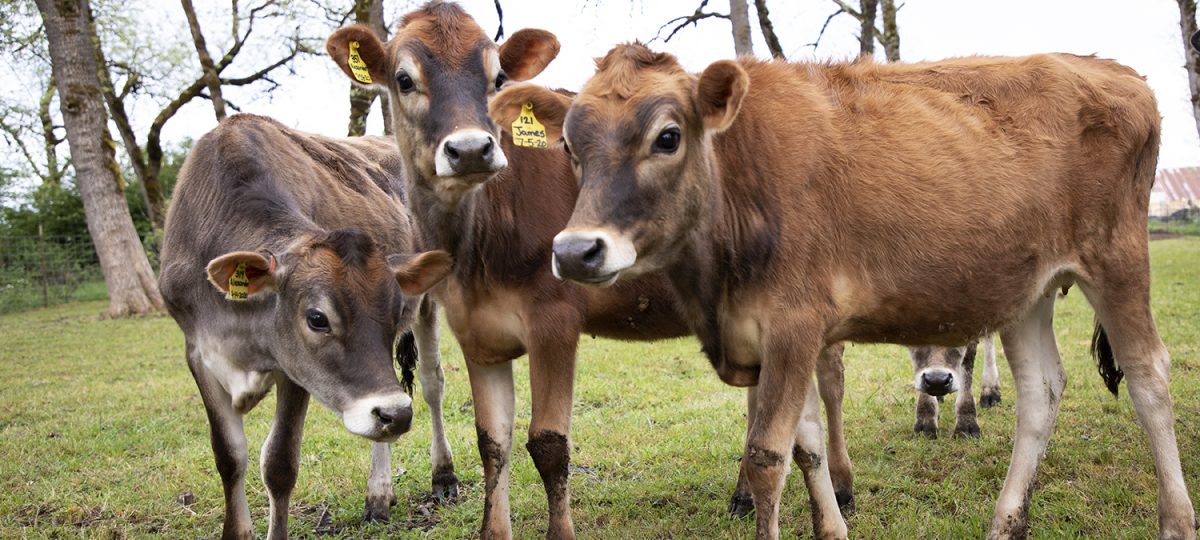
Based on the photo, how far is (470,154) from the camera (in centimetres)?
405

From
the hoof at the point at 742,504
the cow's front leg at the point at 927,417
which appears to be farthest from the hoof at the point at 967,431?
the hoof at the point at 742,504

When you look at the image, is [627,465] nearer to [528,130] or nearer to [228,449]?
[228,449]

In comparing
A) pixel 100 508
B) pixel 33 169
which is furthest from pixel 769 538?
pixel 33 169

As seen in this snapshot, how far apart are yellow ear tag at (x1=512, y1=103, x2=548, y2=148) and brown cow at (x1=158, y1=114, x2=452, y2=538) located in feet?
2.26

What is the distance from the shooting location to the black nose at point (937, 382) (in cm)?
534

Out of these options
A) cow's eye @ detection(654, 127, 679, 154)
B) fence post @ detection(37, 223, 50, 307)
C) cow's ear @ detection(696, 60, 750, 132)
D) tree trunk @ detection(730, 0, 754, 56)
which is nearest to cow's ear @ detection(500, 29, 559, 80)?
cow's ear @ detection(696, 60, 750, 132)

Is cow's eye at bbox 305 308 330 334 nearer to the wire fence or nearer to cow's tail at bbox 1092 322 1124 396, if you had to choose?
cow's tail at bbox 1092 322 1124 396

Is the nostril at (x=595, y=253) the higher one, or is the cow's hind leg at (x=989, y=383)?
the nostril at (x=595, y=253)

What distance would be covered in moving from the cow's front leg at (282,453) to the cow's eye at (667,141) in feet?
7.86

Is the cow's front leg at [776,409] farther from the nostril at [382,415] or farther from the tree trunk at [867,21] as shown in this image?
the tree trunk at [867,21]

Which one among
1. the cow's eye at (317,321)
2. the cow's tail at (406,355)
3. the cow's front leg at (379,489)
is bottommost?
the cow's front leg at (379,489)

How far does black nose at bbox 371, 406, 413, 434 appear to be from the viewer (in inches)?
158

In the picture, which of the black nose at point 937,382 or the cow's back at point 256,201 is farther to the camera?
the black nose at point 937,382

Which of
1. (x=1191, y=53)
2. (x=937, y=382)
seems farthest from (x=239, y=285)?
(x=1191, y=53)
